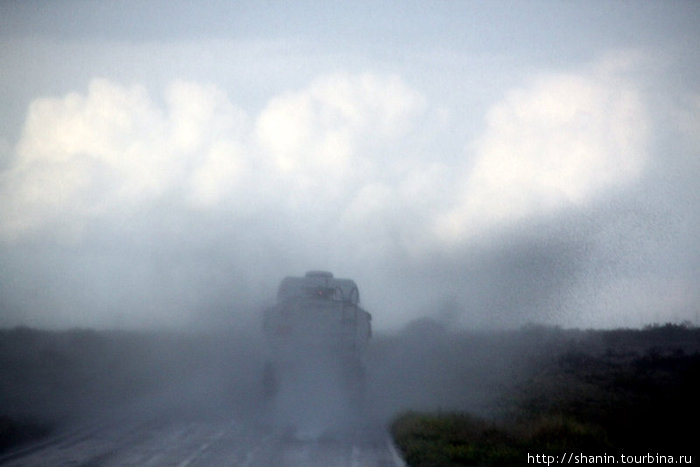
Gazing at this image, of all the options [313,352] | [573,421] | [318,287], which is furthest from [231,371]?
[573,421]

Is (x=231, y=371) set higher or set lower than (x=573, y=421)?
higher

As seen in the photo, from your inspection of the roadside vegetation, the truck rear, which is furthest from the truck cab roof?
the roadside vegetation

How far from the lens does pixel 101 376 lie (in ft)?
107

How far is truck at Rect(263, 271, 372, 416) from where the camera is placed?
2220 centimetres

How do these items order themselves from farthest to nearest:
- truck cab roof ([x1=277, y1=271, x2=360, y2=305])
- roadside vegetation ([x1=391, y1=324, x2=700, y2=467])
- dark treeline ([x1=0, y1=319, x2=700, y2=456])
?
truck cab roof ([x1=277, y1=271, x2=360, y2=305]) < dark treeline ([x1=0, y1=319, x2=700, y2=456]) < roadside vegetation ([x1=391, y1=324, x2=700, y2=467])

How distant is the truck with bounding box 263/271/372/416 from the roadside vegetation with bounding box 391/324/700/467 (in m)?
2.87

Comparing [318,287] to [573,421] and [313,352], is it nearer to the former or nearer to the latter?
[313,352]

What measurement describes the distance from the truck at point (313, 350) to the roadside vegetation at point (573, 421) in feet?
9.43

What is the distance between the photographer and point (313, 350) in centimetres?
2219

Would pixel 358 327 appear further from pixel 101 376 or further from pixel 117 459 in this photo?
pixel 101 376

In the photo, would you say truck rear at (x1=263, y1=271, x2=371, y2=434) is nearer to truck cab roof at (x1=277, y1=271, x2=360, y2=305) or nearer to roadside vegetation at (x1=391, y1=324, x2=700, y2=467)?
roadside vegetation at (x1=391, y1=324, x2=700, y2=467)

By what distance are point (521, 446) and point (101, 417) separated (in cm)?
1119

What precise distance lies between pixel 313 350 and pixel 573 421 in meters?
8.17

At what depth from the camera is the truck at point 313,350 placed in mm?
22203
